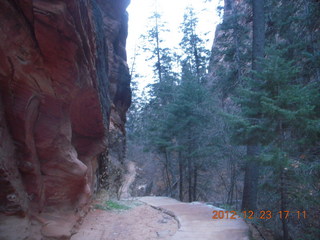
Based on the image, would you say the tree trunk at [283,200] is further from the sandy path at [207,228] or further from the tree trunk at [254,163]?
the tree trunk at [254,163]

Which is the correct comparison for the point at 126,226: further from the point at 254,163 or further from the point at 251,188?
the point at 251,188

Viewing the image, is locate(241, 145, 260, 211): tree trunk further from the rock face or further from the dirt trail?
the rock face

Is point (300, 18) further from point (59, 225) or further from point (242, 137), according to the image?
point (59, 225)

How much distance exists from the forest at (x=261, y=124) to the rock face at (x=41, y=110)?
3.35 meters

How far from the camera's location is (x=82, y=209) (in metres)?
5.69

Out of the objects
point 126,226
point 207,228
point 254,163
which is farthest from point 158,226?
point 254,163

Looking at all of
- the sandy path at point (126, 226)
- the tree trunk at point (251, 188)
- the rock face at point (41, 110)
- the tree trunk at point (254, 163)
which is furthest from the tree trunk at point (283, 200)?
the rock face at point (41, 110)

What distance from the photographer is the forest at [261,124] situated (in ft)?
15.5

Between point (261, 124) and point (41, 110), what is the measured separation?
4.20 meters

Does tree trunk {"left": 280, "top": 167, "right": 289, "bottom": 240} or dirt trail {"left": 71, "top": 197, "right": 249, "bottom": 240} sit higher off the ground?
tree trunk {"left": 280, "top": 167, "right": 289, "bottom": 240}

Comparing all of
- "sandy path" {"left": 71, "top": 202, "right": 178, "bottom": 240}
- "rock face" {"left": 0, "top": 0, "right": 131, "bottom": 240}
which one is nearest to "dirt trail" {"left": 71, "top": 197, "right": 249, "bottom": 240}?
"sandy path" {"left": 71, "top": 202, "right": 178, "bottom": 240}

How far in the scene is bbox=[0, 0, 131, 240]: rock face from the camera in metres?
3.57

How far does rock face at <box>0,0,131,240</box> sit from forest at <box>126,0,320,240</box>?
3.35 m

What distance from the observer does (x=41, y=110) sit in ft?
14.2
